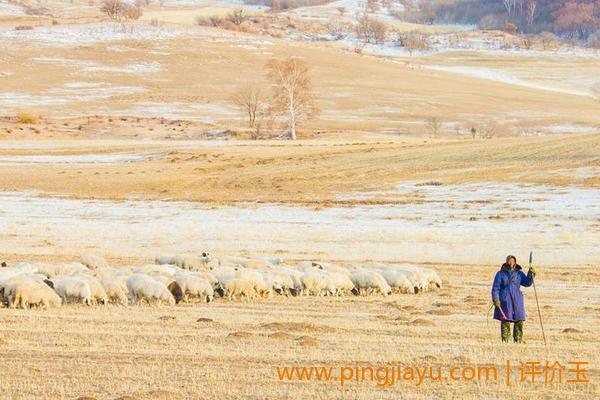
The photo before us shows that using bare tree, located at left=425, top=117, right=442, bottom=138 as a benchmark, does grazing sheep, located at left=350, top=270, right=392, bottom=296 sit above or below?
above

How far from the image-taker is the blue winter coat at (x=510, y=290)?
1538 cm

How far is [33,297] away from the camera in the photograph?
63.4ft

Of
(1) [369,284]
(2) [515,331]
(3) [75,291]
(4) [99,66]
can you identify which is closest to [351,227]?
(1) [369,284]

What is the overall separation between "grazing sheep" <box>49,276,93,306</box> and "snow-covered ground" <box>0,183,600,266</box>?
1058 centimetres


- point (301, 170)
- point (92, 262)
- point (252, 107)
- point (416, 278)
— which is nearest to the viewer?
point (416, 278)

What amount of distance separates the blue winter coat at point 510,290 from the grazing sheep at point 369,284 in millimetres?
7247

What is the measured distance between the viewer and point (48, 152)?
2721 inches

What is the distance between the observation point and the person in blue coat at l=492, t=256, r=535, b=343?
50.3 ft

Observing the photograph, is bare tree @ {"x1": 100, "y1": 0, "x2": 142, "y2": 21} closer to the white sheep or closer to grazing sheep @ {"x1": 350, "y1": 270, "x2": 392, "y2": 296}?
the white sheep

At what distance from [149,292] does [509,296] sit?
305 inches

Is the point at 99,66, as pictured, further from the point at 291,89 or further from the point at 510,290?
the point at 510,290

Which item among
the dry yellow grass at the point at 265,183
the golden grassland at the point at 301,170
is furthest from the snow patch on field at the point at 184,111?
the golden grassland at the point at 301,170

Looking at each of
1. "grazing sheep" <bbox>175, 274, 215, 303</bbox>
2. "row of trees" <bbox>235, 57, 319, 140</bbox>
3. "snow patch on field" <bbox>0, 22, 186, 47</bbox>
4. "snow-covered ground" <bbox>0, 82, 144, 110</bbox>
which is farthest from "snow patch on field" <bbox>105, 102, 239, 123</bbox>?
"grazing sheep" <bbox>175, 274, 215, 303</bbox>

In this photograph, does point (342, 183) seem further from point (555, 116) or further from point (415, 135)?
point (555, 116)
